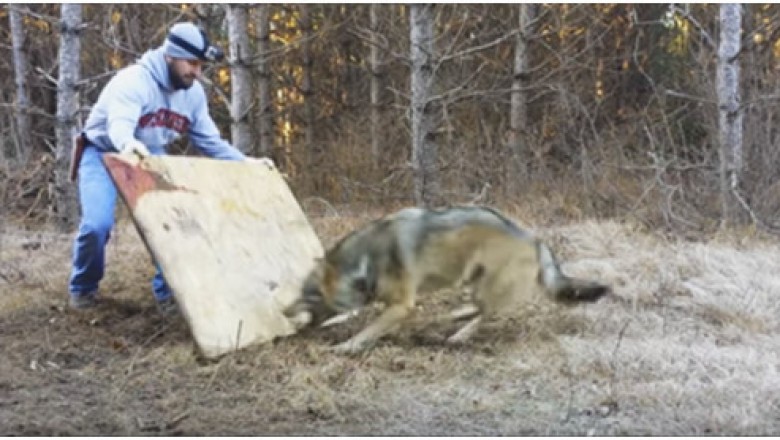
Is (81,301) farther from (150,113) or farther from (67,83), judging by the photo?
(67,83)

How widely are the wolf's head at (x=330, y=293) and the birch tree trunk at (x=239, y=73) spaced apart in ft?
14.5

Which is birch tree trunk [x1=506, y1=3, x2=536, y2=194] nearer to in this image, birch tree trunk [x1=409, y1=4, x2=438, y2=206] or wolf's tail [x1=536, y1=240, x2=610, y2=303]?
birch tree trunk [x1=409, y1=4, x2=438, y2=206]

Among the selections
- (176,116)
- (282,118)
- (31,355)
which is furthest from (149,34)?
(31,355)

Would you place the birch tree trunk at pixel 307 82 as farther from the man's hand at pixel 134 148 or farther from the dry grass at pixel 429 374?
the man's hand at pixel 134 148

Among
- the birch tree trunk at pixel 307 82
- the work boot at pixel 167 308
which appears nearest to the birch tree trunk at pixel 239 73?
the work boot at pixel 167 308

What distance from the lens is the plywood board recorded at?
5.02m

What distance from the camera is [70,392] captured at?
4562mm

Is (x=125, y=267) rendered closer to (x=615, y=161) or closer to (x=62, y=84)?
(x=62, y=84)

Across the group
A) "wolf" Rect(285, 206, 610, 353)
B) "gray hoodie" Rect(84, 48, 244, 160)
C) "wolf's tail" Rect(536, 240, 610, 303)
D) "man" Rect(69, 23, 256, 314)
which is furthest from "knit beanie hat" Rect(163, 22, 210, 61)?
"wolf's tail" Rect(536, 240, 610, 303)

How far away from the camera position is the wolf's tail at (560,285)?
17.8 ft

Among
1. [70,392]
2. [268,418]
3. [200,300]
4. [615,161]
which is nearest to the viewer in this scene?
[268,418]

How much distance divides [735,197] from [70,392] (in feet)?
21.8

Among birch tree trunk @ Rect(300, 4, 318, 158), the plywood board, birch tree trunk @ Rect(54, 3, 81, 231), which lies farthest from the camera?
birch tree trunk @ Rect(300, 4, 318, 158)

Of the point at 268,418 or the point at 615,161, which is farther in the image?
the point at 615,161
